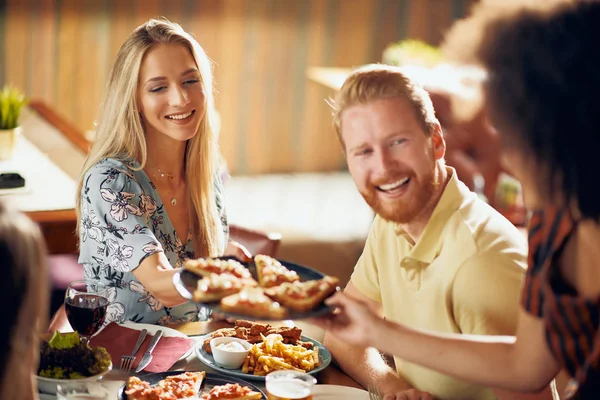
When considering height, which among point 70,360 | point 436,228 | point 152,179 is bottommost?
point 70,360

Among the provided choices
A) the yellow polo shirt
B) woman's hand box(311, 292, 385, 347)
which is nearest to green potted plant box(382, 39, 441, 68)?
the yellow polo shirt

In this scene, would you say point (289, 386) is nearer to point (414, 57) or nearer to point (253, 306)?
point (253, 306)

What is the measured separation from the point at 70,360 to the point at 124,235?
27.5 inches

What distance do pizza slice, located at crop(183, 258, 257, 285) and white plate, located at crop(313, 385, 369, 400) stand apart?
28 centimetres

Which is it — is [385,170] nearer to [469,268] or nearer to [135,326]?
[469,268]

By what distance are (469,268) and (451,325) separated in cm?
15

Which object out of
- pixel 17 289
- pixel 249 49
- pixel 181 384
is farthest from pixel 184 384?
pixel 249 49

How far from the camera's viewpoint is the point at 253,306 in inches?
60.7

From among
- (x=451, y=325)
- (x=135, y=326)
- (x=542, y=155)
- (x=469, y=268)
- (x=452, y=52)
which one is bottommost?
(x=135, y=326)

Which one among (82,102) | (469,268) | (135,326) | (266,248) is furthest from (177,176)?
(82,102)

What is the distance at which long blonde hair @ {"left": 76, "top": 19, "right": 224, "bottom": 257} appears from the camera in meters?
2.46

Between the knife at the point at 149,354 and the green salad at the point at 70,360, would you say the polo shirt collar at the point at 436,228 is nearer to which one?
the knife at the point at 149,354

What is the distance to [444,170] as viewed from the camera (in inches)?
76.5

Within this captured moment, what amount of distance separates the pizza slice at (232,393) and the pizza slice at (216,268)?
0.72ft
